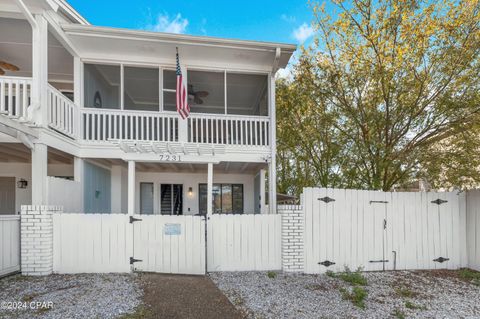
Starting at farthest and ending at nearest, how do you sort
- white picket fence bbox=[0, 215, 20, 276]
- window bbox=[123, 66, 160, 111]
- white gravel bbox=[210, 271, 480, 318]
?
window bbox=[123, 66, 160, 111]
white picket fence bbox=[0, 215, 20, 276]
white gravel bbox=[210, 271, 480, 318]

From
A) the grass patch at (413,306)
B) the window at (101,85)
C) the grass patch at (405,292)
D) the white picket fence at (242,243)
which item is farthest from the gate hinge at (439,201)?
the window at (101,85)

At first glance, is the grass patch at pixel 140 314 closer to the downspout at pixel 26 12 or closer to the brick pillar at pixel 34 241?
the brick pillar at pixel 34 241

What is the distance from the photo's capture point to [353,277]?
5.25m

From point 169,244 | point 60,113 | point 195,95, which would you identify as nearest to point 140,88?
point 195,95

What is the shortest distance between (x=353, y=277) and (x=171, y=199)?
21.1 ft

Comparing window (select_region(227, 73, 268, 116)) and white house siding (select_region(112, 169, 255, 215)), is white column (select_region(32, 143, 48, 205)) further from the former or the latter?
window (select_region(227, 73, 268, 116))

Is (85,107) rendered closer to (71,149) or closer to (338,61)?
(71,149)

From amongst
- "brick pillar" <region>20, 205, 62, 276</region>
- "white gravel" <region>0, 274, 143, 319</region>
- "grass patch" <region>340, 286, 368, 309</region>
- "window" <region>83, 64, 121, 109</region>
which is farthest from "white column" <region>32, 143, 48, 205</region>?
"grass patch" <region>340, 286, 368, 309</region>

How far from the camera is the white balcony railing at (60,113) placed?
6055 millimetres

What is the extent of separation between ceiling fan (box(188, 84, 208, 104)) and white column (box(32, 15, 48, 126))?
382 centimetres

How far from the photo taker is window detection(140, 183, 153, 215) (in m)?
9.70

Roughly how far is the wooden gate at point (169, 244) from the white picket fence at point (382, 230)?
7.02 feet

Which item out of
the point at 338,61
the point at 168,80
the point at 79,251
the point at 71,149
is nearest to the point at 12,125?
the point at 71,149

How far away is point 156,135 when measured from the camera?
7.56 m
